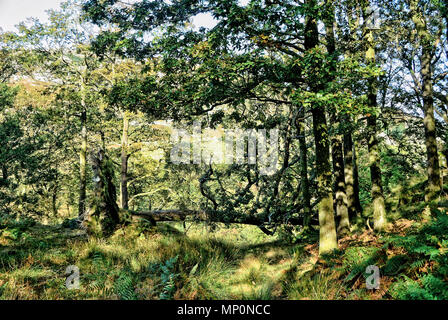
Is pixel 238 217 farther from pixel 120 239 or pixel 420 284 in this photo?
pixel 420 284

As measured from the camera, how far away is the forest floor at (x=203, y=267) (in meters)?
4.22

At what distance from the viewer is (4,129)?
15.5m

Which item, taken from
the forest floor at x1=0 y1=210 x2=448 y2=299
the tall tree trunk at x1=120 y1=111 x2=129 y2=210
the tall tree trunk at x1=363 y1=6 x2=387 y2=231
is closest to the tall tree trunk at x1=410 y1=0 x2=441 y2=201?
the tall tree trunk at x1=363 y1=6 x2=387 y2=231

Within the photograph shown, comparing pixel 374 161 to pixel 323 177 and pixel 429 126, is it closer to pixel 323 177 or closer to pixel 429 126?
pixel 323 177

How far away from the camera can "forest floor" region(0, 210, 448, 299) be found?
166 inches

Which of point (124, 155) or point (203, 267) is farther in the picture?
point (124, 155)

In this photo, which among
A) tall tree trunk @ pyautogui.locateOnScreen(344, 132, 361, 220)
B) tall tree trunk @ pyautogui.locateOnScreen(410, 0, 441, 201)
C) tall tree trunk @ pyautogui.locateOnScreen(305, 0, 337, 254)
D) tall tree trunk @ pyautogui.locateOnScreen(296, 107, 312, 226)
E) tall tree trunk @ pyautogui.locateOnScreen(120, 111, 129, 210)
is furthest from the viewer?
tall tree trunk @ pyautogui.locateOnScreen(120, 111, 129, 210)

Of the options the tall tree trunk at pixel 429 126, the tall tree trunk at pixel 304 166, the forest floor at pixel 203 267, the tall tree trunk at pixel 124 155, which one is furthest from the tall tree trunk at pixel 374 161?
the tall tree trunk at pixel 124 155

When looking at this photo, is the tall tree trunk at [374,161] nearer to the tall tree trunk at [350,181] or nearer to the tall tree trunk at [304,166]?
the tall tree trunk at [350,181]

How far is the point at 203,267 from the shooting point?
634 cm

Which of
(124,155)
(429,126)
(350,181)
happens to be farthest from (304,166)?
(124,155)

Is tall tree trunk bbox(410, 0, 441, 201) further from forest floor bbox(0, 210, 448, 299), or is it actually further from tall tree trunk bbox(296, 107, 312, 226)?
tall tree trunk bbox(296, 107, 312, 226)

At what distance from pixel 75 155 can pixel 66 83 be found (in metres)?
5.78
